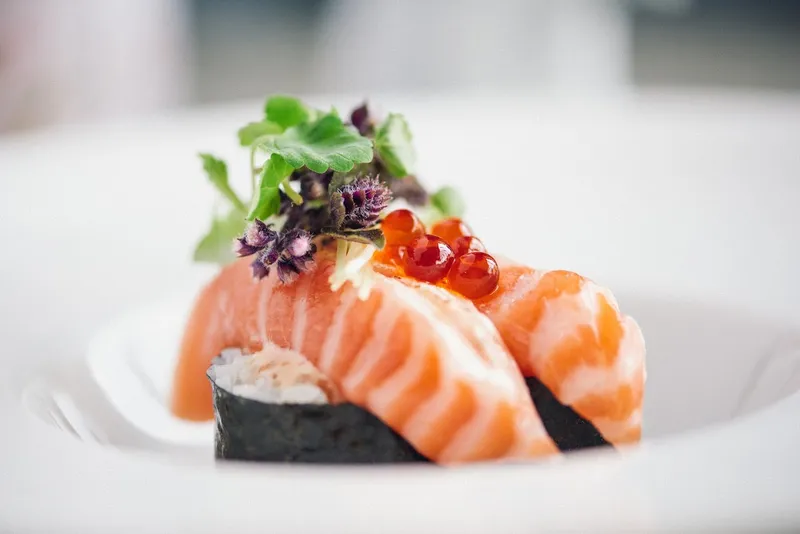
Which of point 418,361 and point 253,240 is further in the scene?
point 253,240

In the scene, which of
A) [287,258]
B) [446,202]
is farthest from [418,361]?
[446,202]

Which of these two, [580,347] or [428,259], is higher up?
[428,259]

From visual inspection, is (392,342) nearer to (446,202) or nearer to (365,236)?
(365,236)

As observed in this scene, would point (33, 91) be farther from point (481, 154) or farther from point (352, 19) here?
point (352, 19)

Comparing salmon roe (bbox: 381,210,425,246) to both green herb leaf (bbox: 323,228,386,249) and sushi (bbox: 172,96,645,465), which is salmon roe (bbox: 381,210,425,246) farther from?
green herb leaf (bbox: 323,228,386,249)

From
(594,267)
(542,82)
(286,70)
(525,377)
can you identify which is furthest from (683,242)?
(286,70)

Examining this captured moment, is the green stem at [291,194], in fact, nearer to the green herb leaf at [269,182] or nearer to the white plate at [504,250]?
the green herb leaf at [269,182]
